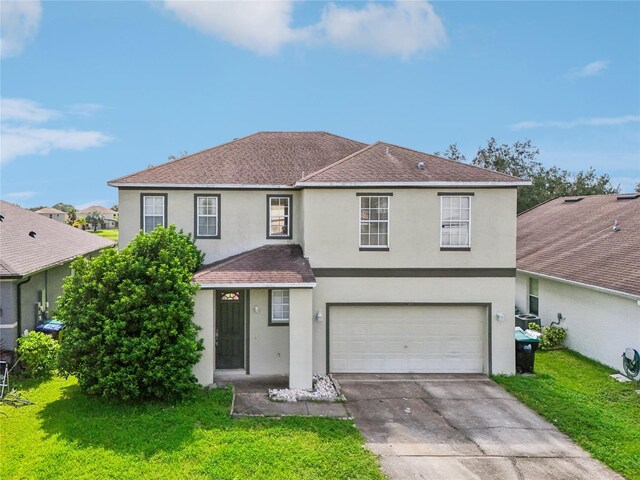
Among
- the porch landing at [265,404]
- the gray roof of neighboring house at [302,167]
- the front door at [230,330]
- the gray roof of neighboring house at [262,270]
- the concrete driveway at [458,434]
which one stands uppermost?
the gray roof of neighboring house at [302,167]

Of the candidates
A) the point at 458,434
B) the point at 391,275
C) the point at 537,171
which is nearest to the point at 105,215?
the point at 537,171

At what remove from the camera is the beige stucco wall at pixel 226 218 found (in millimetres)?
13289

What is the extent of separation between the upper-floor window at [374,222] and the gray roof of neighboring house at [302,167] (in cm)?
58

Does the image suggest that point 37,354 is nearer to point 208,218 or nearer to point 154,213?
point 154,213

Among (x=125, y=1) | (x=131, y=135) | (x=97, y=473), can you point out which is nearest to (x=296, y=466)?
(x=97, y=473)

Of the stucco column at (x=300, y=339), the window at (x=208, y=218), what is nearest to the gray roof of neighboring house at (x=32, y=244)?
the window at (x=208, y=218)

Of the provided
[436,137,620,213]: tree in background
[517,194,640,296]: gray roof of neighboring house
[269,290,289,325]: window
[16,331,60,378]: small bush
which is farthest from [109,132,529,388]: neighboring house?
[436,137,620,213]: tree in background

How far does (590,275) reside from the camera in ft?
46.9

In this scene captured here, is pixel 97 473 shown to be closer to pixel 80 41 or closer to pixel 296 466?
pixel 296 466

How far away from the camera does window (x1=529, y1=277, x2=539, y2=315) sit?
58.4 feet

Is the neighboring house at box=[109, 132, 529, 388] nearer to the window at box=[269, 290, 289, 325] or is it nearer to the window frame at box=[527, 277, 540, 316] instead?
the window at box=[269, 290, 289, 325]

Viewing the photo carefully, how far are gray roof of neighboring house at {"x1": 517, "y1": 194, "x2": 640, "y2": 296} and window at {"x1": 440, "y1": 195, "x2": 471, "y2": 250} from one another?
15.9 feet

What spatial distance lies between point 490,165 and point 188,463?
42805mm

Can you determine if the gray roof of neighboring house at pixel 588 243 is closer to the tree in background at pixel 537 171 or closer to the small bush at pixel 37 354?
the small bush at pixel 37 354
